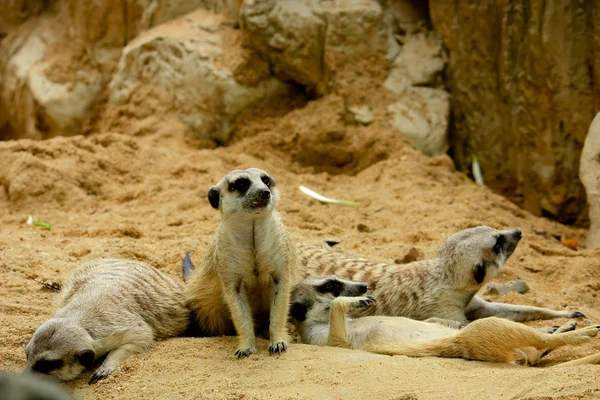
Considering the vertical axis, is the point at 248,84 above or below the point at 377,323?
above

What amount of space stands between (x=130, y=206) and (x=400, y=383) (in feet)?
10.8

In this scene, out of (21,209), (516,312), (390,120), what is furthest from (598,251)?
(21,209)

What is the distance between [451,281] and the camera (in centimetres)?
359

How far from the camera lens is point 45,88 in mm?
7270

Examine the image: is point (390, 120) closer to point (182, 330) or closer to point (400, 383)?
point (182, 330)

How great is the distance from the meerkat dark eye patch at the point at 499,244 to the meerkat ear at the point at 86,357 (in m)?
1.96

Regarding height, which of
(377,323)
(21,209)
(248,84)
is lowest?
(21,209)

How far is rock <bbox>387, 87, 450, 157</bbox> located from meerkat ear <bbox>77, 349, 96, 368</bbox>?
3824 mm

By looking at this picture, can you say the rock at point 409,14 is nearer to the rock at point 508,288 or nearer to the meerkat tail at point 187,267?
the rock at point 508,288

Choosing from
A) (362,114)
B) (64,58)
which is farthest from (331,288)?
(64,58)

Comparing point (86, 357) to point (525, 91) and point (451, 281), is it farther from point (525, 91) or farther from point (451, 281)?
point (525, 91)

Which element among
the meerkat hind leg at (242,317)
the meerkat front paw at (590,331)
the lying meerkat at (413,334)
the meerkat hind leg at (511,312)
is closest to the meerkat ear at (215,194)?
the meerkat hind leg at (242,317)

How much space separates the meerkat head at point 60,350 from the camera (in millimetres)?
2682

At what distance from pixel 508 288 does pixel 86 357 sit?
2.35 metres
